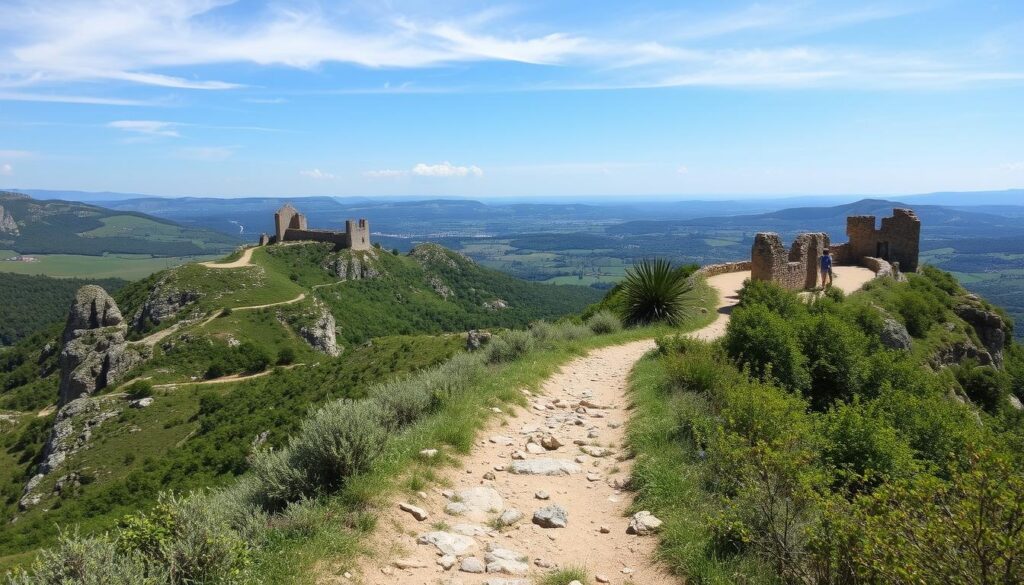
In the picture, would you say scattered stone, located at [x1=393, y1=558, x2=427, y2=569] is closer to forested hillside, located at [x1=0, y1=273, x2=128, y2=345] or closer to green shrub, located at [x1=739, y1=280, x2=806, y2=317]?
green shrub, located at [x1=739, y1=280, x2=806, y2=317]

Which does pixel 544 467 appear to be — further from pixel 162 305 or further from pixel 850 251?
pixel 162 305

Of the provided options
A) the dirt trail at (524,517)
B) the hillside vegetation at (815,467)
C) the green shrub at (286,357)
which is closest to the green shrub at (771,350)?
the hillside vegetation at (815,467)

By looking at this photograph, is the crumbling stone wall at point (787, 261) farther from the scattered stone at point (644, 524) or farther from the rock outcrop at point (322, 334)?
the rock outcrop at point (322, 334)

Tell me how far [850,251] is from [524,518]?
31.0 m

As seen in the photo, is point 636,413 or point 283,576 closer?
point 283,576

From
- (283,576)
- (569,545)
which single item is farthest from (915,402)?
(283,576)

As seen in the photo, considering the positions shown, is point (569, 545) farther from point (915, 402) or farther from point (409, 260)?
point (409, 260)

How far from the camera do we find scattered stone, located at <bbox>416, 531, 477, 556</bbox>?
193 inches

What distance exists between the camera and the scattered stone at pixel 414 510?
530cm

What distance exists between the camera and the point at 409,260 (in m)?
85.6

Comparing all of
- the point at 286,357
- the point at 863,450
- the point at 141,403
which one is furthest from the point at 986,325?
the point at 141,403

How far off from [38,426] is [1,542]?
18877mm

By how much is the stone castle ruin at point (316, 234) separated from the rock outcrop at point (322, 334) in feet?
67.6

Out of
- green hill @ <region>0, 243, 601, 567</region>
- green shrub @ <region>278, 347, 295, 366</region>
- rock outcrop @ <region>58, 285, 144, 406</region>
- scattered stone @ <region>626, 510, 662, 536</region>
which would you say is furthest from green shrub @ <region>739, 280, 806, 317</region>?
rock outcrop @ <region>58, 285, 144, 406</region>
